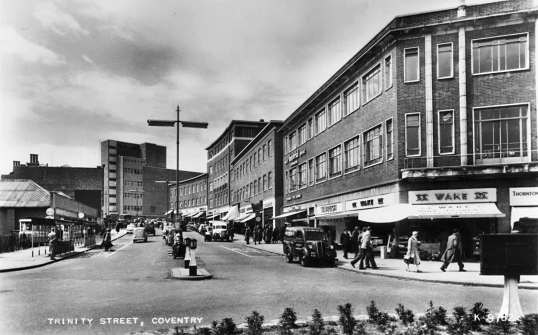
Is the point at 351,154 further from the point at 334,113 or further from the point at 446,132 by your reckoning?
the point at 446,132

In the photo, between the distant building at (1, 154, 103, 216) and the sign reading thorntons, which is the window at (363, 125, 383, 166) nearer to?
the sign reading thorntons

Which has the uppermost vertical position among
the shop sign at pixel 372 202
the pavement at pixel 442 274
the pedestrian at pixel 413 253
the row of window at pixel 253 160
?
the row of window at pixel 253 160

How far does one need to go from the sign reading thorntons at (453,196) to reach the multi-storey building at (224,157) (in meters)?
60.0

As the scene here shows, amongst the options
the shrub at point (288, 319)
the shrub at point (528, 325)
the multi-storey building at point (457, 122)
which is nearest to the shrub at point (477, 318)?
the shrub at point (528, 325)

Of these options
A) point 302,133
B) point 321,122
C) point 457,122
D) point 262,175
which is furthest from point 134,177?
point 457,122

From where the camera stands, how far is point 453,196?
2683 centimetres

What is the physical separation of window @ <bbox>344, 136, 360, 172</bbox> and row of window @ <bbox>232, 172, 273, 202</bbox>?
23012mm

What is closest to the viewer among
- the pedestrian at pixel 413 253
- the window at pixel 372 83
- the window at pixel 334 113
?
the pedestrian at pixel 413 253

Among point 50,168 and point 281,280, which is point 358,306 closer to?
point 281,280

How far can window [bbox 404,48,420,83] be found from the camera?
28.4 meters

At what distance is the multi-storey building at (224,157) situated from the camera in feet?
284

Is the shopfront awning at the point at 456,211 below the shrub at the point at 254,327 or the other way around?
the other way around

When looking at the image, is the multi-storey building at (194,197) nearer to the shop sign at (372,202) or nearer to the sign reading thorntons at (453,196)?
the shop sign at (372,202)

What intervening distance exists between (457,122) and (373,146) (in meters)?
6.21
